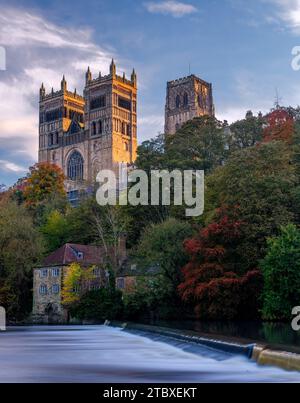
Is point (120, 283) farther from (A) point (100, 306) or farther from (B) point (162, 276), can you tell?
(B) point (162, 276)

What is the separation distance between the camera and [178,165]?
194 feet

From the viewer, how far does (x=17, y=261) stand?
2104 inches

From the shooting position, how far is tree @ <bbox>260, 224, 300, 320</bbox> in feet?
121

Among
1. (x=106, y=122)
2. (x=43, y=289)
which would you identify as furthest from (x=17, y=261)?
(x=106, y=122)

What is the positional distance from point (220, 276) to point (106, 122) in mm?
105419

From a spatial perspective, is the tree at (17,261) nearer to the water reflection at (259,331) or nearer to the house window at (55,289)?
the house window at (55,289)

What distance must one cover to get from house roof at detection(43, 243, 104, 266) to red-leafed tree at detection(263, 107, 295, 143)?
19.7 meters

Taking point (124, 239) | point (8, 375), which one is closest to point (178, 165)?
point (124, 239)

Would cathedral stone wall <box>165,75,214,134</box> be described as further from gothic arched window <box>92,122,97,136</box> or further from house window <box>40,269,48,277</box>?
house window <box>40,269,48,277</box>

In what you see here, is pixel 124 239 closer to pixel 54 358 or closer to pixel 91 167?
pixel 54 358

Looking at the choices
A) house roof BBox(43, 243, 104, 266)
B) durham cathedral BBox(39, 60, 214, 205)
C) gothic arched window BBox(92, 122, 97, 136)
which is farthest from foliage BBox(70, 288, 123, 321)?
gothic arched window BBox(92, 122, 97, 136)

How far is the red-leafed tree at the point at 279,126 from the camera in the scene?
60.9 meters

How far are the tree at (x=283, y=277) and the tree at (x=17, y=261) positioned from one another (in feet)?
79.4

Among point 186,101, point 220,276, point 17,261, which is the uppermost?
point 186,101
